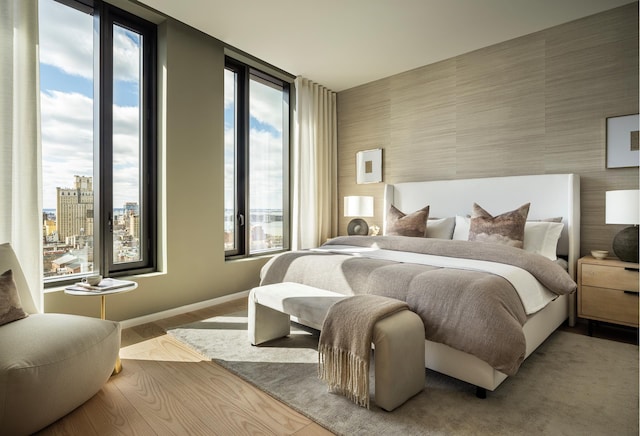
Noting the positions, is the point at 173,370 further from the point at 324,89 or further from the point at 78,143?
the point at 324,89

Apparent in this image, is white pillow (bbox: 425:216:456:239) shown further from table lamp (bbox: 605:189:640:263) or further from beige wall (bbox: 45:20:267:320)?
beige wall (bbox: 45:20:267:320)

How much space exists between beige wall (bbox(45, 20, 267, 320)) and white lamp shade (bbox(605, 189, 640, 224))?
3.46m

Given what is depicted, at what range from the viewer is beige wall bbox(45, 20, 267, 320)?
3.25m

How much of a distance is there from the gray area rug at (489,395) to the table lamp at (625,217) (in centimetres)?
70

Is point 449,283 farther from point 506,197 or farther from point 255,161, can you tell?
point 255,161

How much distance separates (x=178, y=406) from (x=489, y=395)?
5.50ft

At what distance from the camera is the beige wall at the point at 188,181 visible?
3.25 meters

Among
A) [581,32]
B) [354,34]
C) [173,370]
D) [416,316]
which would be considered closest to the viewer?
[416,316]

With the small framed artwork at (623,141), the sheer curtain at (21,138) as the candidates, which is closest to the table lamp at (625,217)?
the small framed artwork at (623,141)

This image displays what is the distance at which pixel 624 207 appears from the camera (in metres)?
2.57

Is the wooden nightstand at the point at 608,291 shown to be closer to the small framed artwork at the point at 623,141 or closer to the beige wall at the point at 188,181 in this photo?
the small framed artwork at the point at 623,141

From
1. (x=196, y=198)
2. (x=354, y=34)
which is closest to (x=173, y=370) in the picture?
(x=196, y=198)

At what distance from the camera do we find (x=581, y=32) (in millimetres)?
3191

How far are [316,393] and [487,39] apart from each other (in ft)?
12.1
